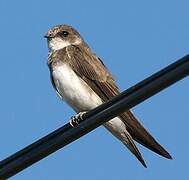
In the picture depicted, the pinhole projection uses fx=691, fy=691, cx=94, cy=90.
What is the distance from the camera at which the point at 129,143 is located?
277 inches

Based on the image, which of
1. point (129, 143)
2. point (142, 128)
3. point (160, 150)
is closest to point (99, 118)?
point (160, 150)

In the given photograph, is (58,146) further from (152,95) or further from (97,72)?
(97,72)

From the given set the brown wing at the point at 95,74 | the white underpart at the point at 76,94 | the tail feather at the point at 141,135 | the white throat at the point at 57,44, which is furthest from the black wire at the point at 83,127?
the white throat at the point at 57,44

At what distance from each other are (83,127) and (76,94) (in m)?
3.03

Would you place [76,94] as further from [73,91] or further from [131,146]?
[131,146]

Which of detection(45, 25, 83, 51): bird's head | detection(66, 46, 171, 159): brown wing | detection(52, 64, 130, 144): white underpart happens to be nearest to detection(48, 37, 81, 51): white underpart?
detection(45, 25, 83, 51): bird's head

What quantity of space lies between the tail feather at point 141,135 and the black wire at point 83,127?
1339mm

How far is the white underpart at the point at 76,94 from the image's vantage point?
711 cm

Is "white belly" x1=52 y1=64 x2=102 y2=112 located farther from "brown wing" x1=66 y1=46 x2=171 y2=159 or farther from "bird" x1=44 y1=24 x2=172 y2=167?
"brown wing" x1=66 y1=46 x2=171 y2=159

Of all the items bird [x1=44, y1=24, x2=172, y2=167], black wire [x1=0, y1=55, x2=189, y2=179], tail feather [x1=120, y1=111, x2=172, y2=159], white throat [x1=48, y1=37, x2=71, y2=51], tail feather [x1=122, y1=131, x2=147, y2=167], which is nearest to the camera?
black wire [x1=0, y1=55, x2=189, y2=179]

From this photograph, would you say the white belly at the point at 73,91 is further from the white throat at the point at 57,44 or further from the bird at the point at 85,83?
the white throat at the point at 57,44

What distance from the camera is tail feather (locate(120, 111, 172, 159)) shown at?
557 cm

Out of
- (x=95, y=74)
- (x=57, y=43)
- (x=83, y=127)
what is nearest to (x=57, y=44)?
(x=57, y=43)

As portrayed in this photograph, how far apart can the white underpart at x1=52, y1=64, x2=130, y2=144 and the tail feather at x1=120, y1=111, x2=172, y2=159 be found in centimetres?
35
